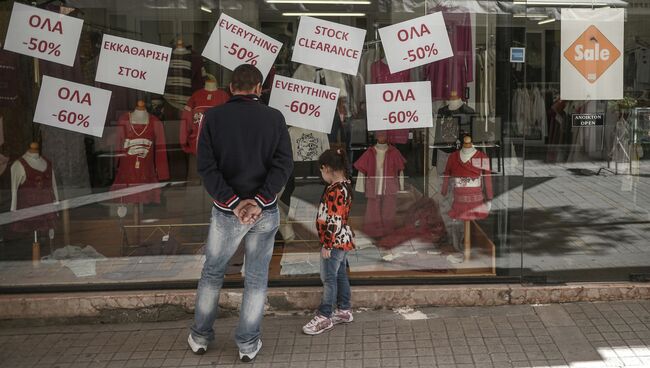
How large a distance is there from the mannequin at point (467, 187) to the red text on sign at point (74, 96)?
293 centimetres

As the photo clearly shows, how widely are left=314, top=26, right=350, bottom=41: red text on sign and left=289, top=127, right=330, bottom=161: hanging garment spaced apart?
77 cm

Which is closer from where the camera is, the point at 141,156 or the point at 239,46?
the point at 239,46

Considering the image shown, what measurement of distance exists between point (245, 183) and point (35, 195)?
7.78 feet

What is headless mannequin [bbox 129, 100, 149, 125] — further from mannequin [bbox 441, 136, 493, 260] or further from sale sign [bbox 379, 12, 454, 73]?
mannequin [bbox 441, 136, 493, 260]

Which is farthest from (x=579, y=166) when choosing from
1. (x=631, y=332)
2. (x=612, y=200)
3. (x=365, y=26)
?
(x=365, y=26)

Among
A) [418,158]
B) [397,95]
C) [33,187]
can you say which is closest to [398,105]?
[397,95]

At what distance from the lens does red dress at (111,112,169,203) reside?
618 cm

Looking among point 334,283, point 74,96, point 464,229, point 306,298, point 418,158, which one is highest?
point 74,96

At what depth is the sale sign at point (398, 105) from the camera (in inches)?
240

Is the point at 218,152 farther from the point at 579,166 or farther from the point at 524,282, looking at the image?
the point at 579,166

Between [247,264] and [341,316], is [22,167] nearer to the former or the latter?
[247,264]

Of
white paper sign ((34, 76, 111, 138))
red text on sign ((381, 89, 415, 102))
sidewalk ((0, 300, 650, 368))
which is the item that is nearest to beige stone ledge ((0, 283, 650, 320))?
sidewalk ((0, 300, 650, 368))

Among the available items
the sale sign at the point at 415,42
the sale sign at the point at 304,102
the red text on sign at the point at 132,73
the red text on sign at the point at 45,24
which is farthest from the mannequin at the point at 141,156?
the sale sign at the point at 415,42

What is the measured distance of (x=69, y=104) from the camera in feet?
19.7
